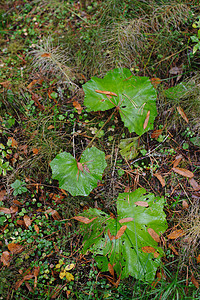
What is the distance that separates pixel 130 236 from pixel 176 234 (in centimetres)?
49

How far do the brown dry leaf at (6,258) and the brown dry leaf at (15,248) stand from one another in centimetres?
5

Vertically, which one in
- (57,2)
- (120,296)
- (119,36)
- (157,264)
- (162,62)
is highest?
(57,2)

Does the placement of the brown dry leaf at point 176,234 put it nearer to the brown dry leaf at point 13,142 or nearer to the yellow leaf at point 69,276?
the yellow leaf at point 69,276

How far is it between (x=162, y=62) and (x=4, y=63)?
1.87 metres

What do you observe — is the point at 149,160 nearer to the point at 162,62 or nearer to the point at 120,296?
the point at 162,62

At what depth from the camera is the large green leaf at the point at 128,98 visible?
7.37 feet

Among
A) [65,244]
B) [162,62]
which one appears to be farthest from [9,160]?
[162,62]

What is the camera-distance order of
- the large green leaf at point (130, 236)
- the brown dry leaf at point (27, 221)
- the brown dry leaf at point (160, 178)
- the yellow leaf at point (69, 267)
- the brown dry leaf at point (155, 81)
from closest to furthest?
the large green leaf at point (130, 236), the yellow leaf at point (69, 267), the brown dry leaf at point (27, 221), the brown dry leaf at point (160, 178), the brown dry leaf at point (155, 81)

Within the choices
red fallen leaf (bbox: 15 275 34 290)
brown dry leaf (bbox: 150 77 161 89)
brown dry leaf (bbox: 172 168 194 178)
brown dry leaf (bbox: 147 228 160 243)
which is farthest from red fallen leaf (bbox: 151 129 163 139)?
red fallen leaf (bbox: 15 275 34 290)

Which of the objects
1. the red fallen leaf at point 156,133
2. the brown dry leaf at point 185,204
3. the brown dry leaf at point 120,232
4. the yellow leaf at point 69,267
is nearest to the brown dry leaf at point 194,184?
the brown dry leaf at point 185,204

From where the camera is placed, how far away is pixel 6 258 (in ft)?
6.95

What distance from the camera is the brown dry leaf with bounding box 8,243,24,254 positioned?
7.03ft

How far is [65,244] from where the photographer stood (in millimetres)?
2191

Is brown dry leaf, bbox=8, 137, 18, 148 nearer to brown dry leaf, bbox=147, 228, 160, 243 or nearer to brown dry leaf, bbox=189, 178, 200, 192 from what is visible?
brown dry leaf, bbox=147, 228, 160, 243
